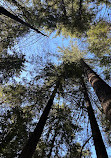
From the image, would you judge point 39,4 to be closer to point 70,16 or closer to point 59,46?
point 70,16

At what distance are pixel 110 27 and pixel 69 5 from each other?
4942 mm

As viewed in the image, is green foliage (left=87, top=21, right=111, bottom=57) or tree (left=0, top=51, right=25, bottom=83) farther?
tree (left=0, top=51, right=25, bottom=83)

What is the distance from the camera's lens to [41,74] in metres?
7.90

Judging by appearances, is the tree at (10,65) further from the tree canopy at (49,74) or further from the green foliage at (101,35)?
the green foliage at (101,35)

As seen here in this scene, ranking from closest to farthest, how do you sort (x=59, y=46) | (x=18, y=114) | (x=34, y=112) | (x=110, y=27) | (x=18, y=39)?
(x=18, y=114) < (x=110, y=27) < (x=34, y=112) < (x=18, y=39) < (x=59, y=46)

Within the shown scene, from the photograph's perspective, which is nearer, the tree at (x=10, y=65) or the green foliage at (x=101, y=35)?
the green foliage at (x=101, y=35)

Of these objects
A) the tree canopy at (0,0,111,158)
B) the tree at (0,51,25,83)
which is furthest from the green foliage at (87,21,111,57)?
the tree at (0,51,25,83)

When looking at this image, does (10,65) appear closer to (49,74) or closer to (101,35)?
(49,74)

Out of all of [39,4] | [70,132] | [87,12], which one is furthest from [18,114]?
[87,12]

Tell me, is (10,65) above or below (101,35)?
above

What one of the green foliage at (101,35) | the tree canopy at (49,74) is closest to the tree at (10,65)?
the tree canopy at (49,74)

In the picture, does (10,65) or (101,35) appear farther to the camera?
(10,65)

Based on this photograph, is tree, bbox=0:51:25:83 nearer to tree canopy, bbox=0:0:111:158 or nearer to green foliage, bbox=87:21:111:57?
tree canopy, bbox=0:0:111:158

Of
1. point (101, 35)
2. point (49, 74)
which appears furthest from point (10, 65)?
point (101, 35)
